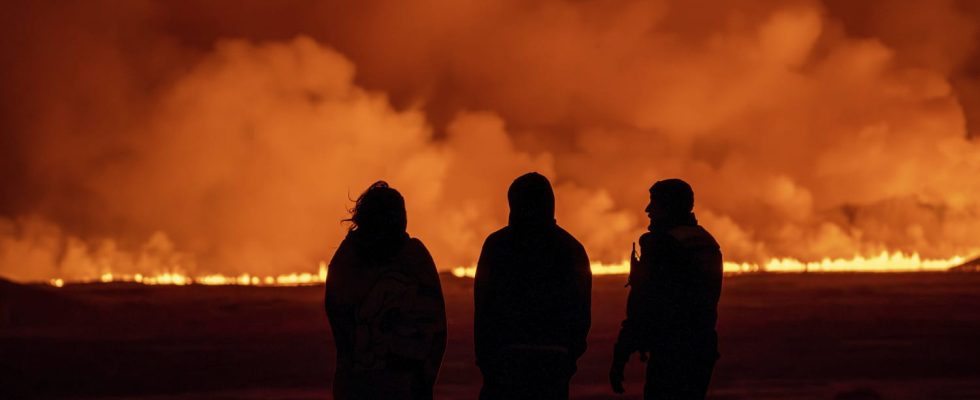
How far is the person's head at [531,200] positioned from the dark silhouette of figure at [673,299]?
0.83 m

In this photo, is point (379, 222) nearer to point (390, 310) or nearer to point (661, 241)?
point (390, 310)

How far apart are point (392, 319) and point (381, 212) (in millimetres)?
481

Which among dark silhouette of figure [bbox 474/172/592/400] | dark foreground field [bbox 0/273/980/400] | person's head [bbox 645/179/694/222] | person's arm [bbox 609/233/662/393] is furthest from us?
dark foreground field [bbox 0/273/980/400]

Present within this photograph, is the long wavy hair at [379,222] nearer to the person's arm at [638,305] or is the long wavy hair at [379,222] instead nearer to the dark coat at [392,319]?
the dark coat at [392,319]

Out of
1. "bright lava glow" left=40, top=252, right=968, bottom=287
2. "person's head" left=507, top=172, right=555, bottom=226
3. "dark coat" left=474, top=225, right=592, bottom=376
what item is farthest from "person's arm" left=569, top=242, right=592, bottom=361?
"bright lava glow" left=40, top=252, right=968, bottom=287

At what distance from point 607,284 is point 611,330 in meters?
16.7

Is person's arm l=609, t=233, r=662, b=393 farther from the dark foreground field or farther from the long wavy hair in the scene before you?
the dark foreground field

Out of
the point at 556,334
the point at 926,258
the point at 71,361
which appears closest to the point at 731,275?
the point at 926,258

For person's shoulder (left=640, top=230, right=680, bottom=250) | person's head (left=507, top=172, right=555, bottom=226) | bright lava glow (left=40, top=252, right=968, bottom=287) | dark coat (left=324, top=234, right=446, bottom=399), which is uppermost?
bright lava glow (left=40, top=252, right=968, bottom=287)

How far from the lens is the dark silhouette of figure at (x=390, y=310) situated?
5.98 metres

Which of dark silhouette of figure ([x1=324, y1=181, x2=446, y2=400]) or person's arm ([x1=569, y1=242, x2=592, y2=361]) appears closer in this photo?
dark silhouette of figure ([x1=324, y1=181, x2=446, y2=400])

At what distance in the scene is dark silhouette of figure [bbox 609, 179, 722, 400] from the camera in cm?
682

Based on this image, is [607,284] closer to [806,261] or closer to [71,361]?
[806,261]

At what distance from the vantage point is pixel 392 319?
6.00 m
